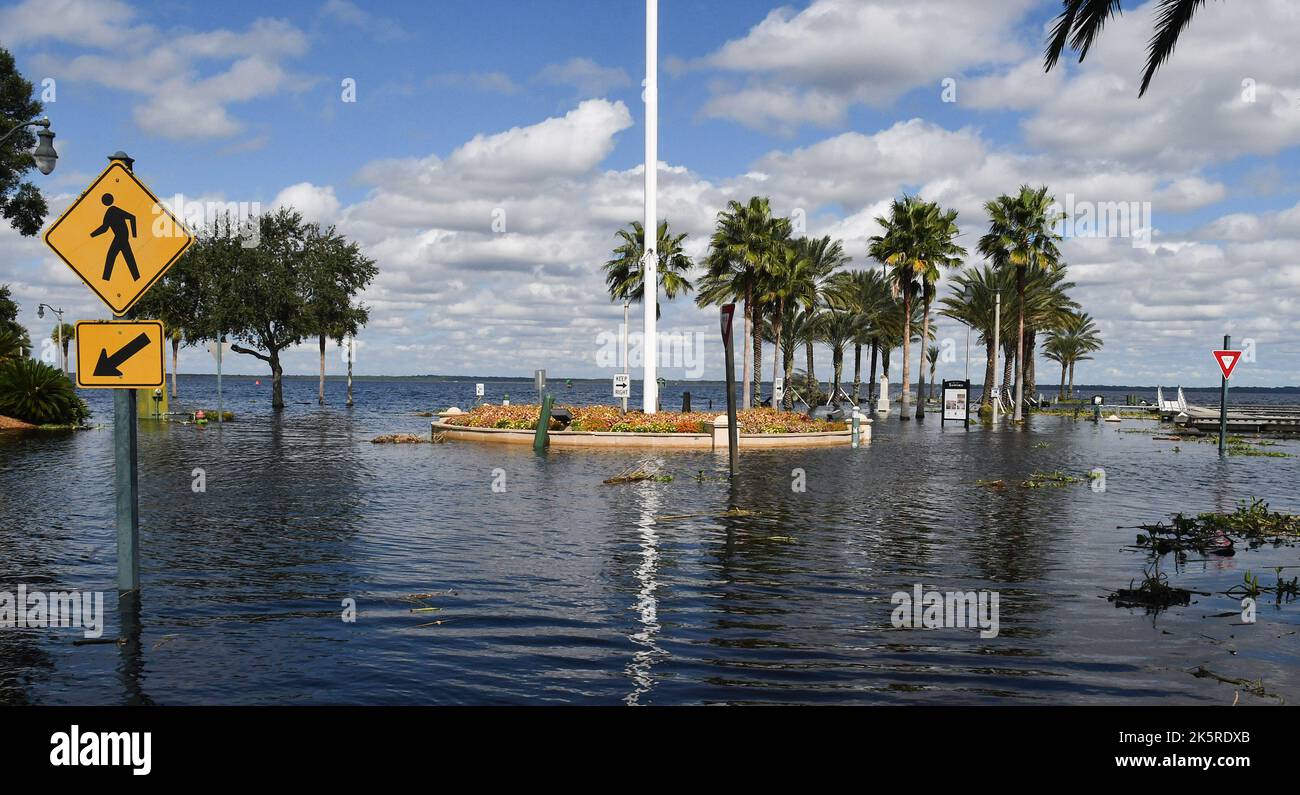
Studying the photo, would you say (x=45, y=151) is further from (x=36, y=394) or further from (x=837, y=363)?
(x=837, y=363)

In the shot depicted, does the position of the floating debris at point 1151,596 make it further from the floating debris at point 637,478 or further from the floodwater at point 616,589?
the floating debris at point 637,478

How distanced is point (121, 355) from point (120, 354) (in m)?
0.01

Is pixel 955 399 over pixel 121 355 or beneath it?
beneath

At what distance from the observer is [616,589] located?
9383mm

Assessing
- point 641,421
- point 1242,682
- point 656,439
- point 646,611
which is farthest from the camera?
point 641,421

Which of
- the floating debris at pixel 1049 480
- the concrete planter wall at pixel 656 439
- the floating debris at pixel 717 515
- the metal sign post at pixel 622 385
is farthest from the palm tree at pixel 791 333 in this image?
the floating debris at pixel 717 515

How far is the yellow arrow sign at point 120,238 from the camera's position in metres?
6.64

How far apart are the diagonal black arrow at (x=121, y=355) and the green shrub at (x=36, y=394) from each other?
36068 millimetres

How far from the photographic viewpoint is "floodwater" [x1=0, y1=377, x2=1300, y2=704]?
244 inches

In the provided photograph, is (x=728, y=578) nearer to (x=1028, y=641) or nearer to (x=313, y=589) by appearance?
(x=1028, y=641)

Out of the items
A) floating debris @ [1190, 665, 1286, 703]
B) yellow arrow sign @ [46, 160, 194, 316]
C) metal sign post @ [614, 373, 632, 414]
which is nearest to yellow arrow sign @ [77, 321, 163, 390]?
yellow arrow sign @ [46, 160, 194, 316]

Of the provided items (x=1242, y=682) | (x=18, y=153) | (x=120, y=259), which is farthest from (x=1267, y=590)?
(x=18, y=153)
